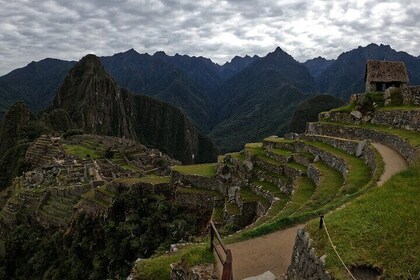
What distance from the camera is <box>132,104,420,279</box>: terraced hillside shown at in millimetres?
6914

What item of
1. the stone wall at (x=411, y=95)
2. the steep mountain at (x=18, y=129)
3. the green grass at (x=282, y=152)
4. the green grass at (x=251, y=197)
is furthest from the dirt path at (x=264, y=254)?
the steep mountain at (x=18, y=129)

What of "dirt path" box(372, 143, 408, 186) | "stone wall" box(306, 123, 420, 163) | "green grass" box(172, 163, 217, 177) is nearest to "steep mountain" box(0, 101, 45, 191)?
"green grass" box(172, 163, 217, 177)

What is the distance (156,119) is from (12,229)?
16082cm

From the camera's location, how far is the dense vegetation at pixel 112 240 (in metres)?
20.8

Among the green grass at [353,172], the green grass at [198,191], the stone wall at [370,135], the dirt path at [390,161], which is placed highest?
the stone wall at [370,135]

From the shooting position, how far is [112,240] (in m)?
22.5

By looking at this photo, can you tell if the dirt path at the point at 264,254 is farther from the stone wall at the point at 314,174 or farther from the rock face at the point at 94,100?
the rock face at the point at 94,100

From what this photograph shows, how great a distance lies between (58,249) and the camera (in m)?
27.6

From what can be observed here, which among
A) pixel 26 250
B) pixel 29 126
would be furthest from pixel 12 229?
pixel 29 126

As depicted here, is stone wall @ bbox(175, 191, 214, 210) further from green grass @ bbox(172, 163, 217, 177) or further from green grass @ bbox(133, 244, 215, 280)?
green grass @ bbox(133, 244, 215, 280)

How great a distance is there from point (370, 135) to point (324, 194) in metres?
6.91

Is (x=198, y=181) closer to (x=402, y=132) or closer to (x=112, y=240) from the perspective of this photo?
(x=112, y=240)

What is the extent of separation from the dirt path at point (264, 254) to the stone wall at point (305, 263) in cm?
125

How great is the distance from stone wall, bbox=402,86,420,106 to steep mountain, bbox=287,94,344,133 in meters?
98.1
